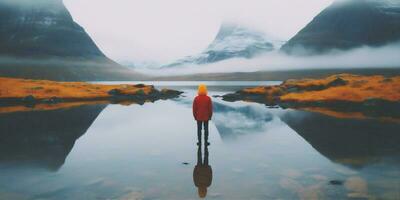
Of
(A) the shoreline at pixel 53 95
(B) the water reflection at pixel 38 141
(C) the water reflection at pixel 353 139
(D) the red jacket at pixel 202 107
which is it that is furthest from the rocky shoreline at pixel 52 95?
(D) the red jacket at pixel 202 107

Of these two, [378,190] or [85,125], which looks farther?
[85,125]

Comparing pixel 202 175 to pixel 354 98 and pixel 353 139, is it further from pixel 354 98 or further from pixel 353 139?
pixel 354 98

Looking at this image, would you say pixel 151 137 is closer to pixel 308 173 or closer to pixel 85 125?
pixel 85 125

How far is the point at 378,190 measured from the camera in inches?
434

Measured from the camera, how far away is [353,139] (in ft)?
70.4

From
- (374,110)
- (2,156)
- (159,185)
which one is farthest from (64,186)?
(374,110)

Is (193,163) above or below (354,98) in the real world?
below

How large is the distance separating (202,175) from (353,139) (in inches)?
466

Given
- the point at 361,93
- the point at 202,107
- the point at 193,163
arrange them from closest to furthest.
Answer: the point at 193,163
the point at 202,107
the point at 361,93

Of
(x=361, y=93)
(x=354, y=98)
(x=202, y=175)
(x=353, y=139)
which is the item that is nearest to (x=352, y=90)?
Answer: (x=361, y=93)

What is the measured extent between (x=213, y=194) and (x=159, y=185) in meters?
1.97

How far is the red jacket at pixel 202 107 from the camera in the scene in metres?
18.2

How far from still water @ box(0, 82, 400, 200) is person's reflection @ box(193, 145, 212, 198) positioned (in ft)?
0.50

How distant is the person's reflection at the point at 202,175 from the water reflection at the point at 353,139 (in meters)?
5.44
